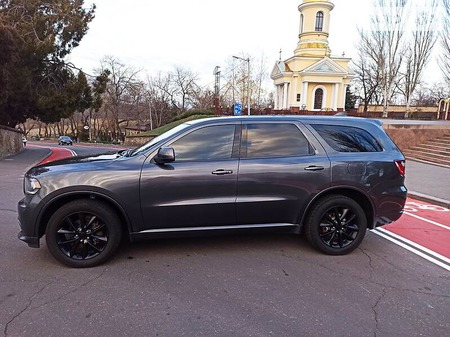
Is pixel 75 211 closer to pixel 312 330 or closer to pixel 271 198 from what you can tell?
pixel 271 198

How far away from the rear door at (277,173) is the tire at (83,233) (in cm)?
157

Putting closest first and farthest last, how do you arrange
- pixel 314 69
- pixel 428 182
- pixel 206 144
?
1. pixel 206 144
2. pixel 428 182
3. pixel 314 69

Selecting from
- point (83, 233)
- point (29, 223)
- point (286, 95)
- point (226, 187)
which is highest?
point (286, 95)

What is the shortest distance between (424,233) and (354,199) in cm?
193

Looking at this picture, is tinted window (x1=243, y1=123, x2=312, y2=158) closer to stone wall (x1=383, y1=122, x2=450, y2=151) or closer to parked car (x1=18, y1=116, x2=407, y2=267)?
parked car (x1=18, y1=116, x2=407, y2=267)

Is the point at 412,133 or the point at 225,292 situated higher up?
the point at 412,133

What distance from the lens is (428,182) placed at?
9531 mm

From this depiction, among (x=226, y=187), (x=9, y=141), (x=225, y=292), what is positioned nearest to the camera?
(x=225, y=292)

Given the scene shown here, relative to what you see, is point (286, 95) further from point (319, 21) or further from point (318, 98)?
point (319, 21)

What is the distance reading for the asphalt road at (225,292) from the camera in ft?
8.91

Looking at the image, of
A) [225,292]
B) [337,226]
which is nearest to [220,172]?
[225,292]

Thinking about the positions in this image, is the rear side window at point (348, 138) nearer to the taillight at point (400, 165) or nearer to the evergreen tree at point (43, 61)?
the taillight at point (400, 165)

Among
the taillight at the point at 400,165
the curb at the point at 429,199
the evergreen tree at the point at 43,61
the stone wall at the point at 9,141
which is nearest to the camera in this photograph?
the taillight at the point at 400,165

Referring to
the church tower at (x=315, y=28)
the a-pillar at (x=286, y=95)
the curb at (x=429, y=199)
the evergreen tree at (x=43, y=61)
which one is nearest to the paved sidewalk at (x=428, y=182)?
the curb at (x=429, y=199)
